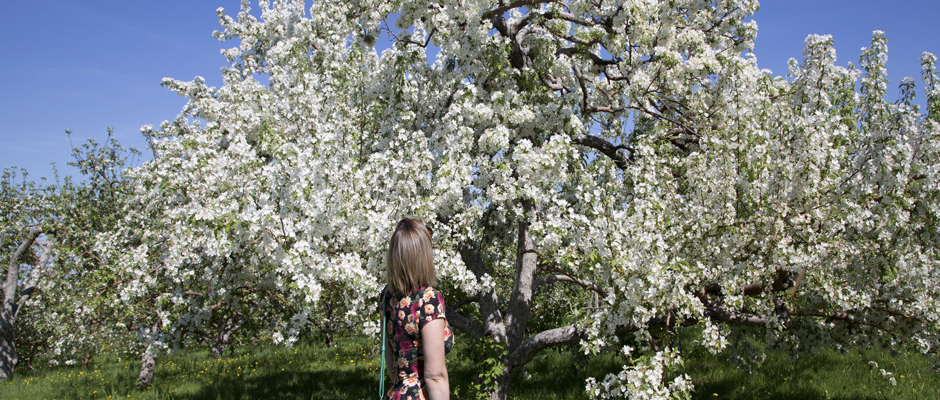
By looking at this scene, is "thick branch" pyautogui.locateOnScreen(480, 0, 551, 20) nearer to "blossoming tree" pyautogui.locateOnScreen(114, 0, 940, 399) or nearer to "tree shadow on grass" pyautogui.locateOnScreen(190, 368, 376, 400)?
"blossoming tree" pyautogui.locateOnScreen(114, 0, 940, 399)

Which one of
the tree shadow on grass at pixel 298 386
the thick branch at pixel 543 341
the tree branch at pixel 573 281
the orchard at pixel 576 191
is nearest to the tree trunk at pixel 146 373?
the tree shadow on grass at pixel 298 386

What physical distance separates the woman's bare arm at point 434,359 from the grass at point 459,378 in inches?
189

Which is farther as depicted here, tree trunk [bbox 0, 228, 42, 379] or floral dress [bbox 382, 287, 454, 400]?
tree trunk [bbox 0, 228, 42, 379]

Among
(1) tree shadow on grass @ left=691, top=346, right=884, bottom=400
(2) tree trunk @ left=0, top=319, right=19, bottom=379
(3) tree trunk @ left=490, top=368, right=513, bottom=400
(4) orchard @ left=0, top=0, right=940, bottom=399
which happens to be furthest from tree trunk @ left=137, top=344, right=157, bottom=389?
(1) tree shadow on grass @ left=691, top=346, right=884, bottom=400

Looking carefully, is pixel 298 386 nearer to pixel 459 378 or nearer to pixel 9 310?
pixel 459 378

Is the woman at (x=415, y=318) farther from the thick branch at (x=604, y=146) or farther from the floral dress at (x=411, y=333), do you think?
the thick branch at (x=604, y=146)

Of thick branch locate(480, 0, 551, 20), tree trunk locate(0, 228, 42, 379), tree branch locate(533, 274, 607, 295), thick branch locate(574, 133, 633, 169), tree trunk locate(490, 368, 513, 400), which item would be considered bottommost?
tree trunk locate(490, 368, 513, 400)

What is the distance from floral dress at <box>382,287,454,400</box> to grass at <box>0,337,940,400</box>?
15.2 feet

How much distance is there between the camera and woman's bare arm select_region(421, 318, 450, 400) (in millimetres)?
2709

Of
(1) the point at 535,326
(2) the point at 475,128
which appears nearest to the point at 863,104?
(2) the point at 475,128

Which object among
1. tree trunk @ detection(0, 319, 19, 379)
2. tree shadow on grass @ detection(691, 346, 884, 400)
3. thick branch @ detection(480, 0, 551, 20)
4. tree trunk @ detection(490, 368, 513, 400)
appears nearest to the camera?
Answer: tree trunk @ detection(490, 368, 513, 400)

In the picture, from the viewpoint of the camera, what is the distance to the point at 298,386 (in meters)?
10.2

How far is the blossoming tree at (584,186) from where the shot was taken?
188 inches

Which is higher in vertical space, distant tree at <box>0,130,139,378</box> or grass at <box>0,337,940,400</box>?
distant tree at <box>0,130,139,378</box>
